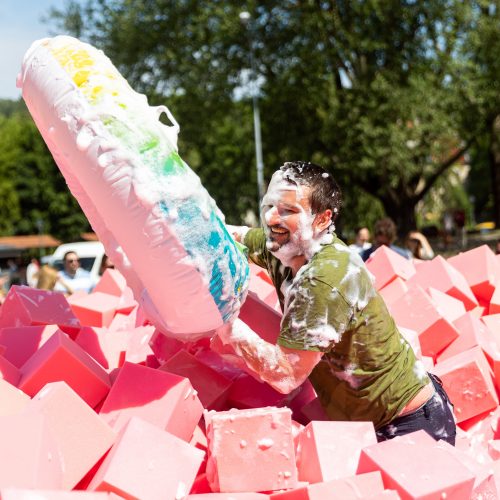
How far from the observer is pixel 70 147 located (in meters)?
2.01

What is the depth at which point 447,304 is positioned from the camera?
3463 millimetres

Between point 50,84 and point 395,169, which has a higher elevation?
point 50,84

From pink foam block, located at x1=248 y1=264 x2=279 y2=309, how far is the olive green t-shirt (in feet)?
2.11

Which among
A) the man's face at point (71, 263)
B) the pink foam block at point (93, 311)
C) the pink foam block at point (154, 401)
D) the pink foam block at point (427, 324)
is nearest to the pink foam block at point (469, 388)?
the pink foam block at point (427, 324)

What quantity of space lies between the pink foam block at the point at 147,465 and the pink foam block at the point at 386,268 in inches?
68.1

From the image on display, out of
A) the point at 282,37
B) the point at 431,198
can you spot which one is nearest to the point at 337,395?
the point at 282,37

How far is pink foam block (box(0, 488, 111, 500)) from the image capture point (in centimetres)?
167

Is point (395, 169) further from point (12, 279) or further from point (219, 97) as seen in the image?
point (12, 279)

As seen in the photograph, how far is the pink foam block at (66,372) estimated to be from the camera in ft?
7.82

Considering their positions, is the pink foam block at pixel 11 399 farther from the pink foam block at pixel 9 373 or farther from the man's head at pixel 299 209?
the man's head at pixel 299 209

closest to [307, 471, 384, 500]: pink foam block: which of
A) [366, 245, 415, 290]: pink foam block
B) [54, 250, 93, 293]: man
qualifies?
[366, 245, 415, 290]: pink foam block

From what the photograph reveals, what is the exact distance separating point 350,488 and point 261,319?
78cm

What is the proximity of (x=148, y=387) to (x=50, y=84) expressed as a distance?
102 cm

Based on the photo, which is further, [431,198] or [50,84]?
[431,198]
